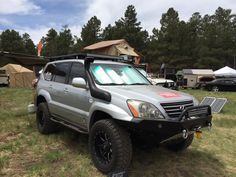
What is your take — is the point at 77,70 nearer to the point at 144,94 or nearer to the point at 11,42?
the point at 144,94

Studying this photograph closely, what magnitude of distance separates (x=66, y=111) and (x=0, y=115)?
435 cm

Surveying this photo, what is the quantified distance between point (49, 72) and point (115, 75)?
213 cm

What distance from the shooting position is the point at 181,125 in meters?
4.59

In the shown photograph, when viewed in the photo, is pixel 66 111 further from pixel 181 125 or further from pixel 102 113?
pixel 181 125

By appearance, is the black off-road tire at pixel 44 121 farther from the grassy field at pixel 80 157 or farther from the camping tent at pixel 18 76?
the camping tent at pixel 18 76

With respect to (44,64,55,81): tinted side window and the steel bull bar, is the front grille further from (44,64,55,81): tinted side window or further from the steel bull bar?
(44,64,55,81): tinted side window

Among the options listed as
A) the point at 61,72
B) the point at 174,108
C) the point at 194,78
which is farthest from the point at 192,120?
the point at 194,78

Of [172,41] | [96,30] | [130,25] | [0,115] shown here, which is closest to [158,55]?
[172,41]

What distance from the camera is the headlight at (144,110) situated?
4.58m

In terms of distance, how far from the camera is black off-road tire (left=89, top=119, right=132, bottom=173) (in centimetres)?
466

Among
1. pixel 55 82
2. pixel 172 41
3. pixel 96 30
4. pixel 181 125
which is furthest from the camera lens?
pixel 96 30

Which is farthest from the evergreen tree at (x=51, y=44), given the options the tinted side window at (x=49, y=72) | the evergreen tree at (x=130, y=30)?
the tinted side window at (x=49, y=72)

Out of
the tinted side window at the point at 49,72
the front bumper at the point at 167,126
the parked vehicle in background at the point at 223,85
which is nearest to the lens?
the front bumper at the point at 167,126

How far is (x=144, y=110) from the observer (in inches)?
182
